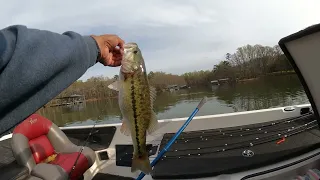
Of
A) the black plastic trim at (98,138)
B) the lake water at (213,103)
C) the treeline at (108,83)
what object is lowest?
the lake water at (213,103)

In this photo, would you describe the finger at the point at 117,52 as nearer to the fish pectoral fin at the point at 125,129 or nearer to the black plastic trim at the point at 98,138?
the fish pectoral fin at the point at 125,129

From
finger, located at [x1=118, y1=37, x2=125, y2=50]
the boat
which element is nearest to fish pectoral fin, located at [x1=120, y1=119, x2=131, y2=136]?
finger, located at [x1=118, y1=37, x2=125, y2=50]

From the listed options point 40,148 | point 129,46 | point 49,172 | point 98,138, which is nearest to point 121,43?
point 129,46

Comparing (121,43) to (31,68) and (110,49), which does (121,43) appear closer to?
(110,49)

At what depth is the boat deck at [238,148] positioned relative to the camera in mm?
3004

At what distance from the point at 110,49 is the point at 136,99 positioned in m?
0.34

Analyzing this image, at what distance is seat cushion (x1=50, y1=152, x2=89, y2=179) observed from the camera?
4.27 m

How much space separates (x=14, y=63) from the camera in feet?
2.70

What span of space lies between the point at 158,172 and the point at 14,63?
2538 mm

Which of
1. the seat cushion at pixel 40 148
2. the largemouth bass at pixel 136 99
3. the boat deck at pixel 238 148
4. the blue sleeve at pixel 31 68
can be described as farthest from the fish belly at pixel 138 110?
the seat cushion at pixel 40 148

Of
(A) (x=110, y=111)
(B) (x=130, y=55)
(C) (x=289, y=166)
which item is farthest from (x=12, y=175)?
(A) (x=110, y=111)

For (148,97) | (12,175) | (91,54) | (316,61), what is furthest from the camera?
(12,175)

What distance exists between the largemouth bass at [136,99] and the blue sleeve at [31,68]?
0.46 metres

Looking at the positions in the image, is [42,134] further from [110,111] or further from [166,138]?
[110,111]
